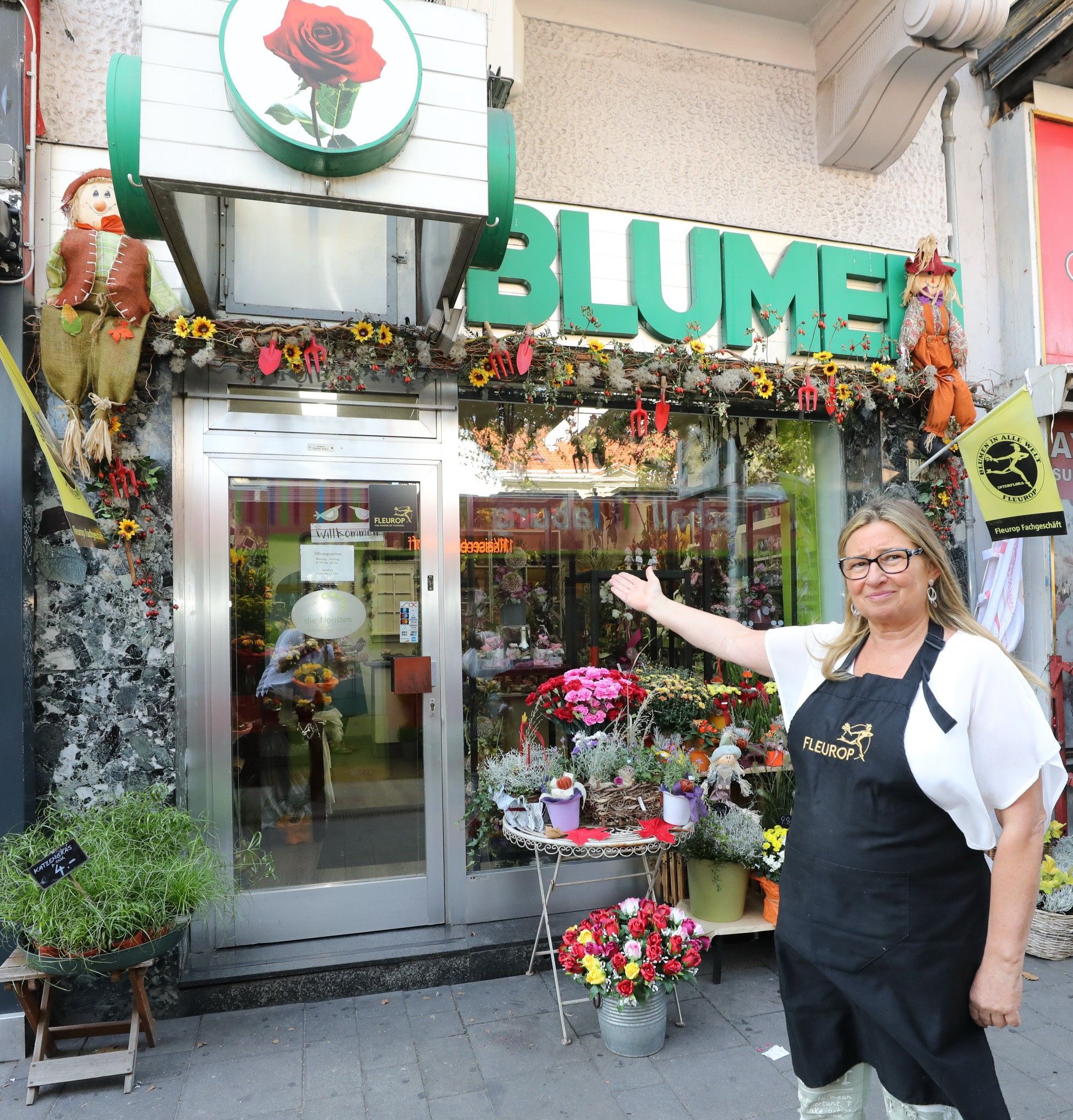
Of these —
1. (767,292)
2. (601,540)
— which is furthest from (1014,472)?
(601,540)

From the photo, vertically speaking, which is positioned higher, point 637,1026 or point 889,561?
point 889,561

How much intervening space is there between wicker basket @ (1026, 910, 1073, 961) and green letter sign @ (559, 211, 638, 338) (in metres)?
3.86

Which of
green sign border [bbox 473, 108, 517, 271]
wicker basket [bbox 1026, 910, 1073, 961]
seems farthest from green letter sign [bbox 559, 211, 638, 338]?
wicker basket [bbox 1026, 910, 1073, 961]

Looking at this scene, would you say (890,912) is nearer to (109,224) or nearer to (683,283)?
(683,283)

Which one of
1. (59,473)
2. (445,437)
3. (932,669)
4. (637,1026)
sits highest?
(445,437)

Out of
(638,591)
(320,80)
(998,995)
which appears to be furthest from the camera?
(320,80)

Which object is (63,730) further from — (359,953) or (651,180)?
(651,180)

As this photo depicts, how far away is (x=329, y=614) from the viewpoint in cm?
418

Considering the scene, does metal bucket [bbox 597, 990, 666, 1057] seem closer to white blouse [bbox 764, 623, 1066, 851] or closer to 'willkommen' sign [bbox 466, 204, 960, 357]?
white blouse [bbox 764, 623, 1066, 851]

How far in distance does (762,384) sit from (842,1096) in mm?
3379

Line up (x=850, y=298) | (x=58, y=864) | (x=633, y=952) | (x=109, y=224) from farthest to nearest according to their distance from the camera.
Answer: (x=850, y=298)
(x=109, y=224)
(x=633, y=952)
(x=58, y=864)

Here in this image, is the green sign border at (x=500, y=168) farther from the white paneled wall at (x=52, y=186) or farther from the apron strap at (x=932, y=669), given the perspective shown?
the apron strap at (x=932, y=669)

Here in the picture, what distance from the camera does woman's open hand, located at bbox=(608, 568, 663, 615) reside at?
2.46 metres

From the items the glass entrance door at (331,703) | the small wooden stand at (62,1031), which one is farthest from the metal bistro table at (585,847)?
the small wooden stand at (62,1031)
